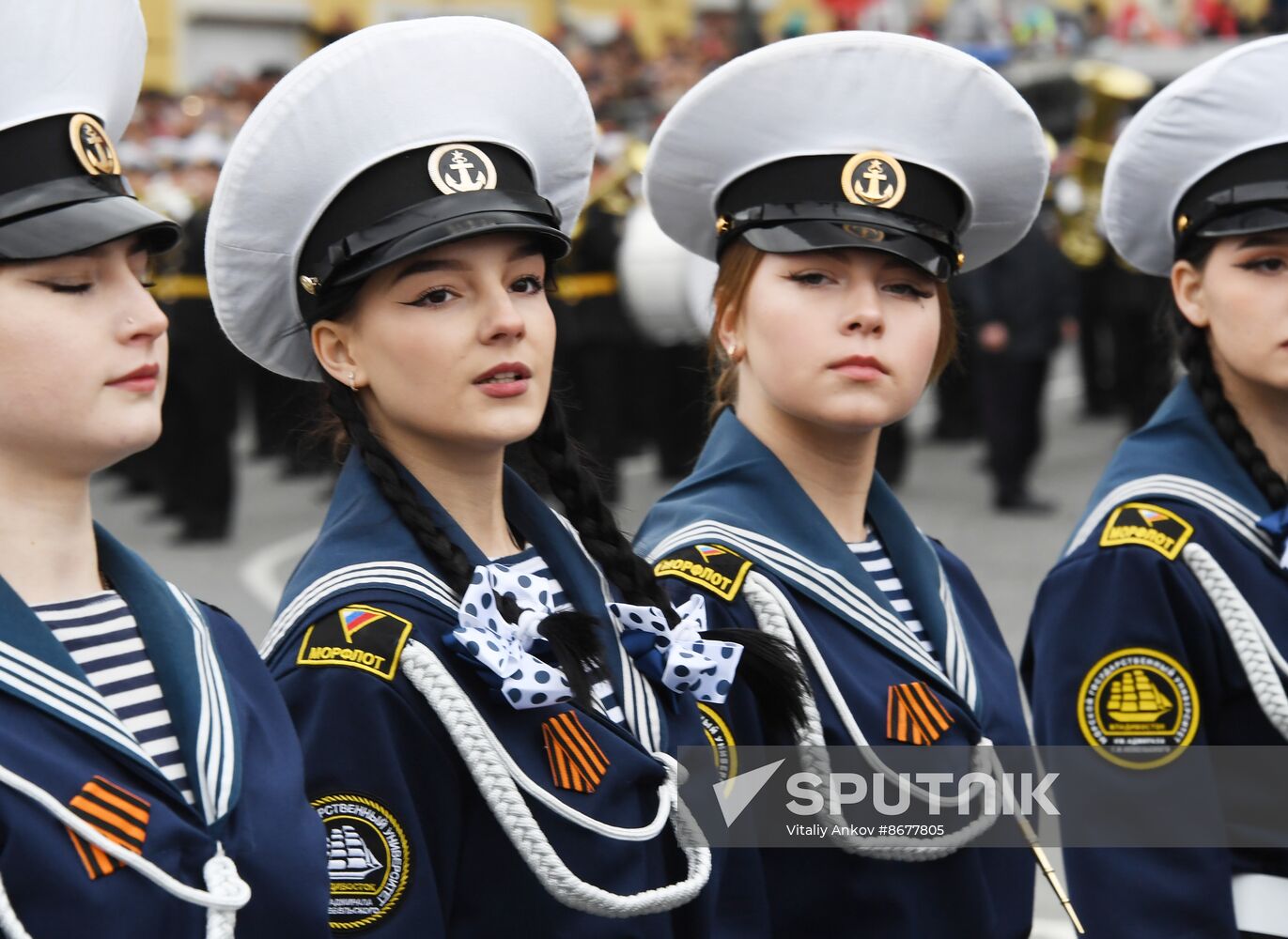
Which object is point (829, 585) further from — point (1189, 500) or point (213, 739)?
point (213, 739)

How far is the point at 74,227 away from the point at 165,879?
68cm

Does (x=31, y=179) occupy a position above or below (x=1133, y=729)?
above

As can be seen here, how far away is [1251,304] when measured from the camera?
120 inches

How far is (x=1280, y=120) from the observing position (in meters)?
3.06

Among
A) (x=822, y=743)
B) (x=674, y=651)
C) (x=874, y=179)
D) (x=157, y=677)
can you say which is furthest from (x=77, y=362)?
(x=874, y=179)

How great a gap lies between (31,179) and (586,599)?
0.94 metres

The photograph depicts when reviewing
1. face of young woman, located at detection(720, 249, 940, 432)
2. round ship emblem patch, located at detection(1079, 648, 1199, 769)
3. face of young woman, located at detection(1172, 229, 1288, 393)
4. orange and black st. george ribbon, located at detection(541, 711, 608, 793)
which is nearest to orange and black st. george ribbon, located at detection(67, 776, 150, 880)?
orange and black st. george ribbon, located at detection(541, 711, 608, 793)

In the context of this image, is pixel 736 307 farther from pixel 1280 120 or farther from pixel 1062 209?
pixel 1062 209

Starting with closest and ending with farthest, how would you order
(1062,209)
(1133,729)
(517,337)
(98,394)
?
(98,394) < (517,337) < (1133,729) < (1062,209)

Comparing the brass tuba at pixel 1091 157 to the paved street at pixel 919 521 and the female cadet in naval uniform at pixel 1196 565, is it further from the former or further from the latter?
the female cadet in naval uniform at pixel 1196 565

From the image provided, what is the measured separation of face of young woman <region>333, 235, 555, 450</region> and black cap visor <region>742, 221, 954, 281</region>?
604 mm

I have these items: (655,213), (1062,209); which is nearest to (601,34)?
(1062,209)

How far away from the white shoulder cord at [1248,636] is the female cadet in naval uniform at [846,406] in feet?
1.21

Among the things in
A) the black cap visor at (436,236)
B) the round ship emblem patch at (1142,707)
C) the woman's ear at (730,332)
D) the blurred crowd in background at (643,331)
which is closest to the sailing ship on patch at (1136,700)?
the round ship emblem patch at (1142,707)
